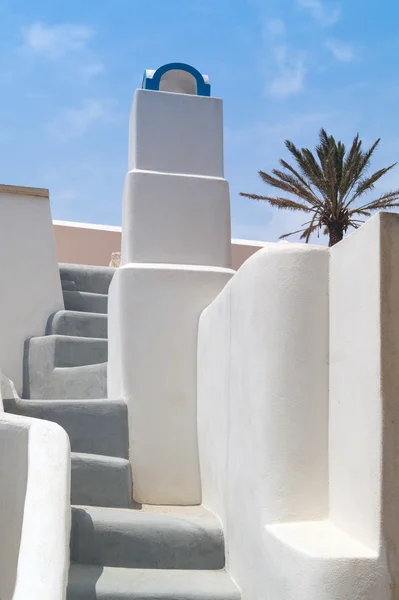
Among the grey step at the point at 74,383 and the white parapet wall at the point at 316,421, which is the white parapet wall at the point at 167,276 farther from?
the white parapet wall at the point at 316,421

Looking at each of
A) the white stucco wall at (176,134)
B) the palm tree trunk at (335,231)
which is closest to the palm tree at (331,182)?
the palm tree trunk at (335,231)

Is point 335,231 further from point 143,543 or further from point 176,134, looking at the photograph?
point 143,543

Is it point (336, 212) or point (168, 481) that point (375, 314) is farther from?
point (336, 212)

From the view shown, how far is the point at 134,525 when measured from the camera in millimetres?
4172

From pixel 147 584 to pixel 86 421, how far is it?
5.12 feet

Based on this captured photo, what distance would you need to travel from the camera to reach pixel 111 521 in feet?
13.7

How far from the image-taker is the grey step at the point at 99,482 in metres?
4.64

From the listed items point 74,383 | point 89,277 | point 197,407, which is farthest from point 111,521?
point 89,277

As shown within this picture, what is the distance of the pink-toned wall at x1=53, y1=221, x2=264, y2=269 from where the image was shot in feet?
49.6

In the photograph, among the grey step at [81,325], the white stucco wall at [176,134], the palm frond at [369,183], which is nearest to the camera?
the white stucco wall at [176,134]

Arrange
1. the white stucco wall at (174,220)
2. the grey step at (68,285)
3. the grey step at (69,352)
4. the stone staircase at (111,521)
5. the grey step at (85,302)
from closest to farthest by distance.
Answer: the stone staircase at (111,521) < the white stucco wall at (174,220) < the grey step at (69,352) < the grey step at (85,302) < the grey step at (68,285)

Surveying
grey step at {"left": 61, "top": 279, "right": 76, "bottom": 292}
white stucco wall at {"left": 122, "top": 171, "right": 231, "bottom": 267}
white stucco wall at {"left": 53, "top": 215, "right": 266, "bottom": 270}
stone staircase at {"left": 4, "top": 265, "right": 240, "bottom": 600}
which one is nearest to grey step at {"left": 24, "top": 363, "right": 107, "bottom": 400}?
stone staircase at {"left": 4, "top": 265, "right": 240, "bottom": 600}

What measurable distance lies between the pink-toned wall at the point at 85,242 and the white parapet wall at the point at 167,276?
9.30 metres

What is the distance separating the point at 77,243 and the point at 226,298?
11.3 meters
